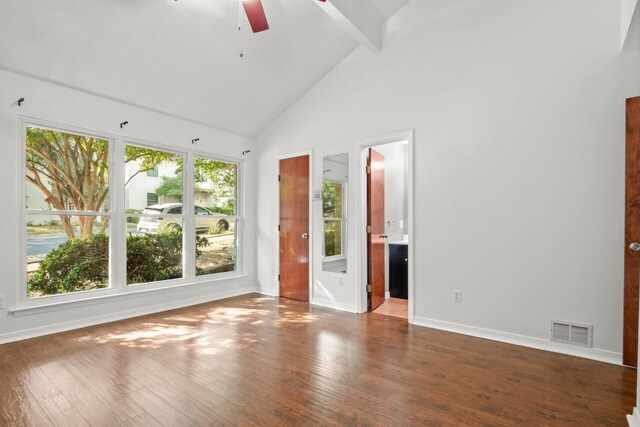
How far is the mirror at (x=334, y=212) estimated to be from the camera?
461cm

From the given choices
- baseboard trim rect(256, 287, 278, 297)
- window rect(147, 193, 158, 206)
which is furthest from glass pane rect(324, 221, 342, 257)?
window rect(147, 193, 158, 206)

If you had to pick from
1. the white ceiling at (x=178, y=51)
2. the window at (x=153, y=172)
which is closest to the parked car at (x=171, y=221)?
the window at (x=153, y=172)

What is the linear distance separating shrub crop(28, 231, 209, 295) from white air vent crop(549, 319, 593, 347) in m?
4.58

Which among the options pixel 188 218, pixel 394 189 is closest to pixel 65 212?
pixel 188 218

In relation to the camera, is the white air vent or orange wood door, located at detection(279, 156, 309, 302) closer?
the white air vent

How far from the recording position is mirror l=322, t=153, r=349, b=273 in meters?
4.61

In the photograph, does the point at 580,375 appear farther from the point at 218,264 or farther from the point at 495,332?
the point at 218,264

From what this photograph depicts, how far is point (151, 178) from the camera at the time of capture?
458 centimetres

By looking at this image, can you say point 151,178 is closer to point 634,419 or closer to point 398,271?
point 398,271

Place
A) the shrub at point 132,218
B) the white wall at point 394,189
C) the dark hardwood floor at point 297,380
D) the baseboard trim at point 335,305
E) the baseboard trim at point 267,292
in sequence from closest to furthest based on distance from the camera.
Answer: the dark hardwood floor at point 297,380
the shrub at point 132,218
the baseboard trim at point 335,305
the baseboard trim at point 267,292
the white wall at point 394,189

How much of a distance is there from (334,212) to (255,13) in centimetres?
263

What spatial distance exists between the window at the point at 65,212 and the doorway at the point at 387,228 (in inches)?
129

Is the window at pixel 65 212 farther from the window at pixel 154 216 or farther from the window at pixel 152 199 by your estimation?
the window at pixel 152 199

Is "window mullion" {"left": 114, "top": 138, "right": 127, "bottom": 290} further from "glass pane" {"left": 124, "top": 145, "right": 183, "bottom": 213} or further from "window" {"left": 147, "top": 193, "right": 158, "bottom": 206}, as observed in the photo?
"window" {"left": 147, "top": 193, "right": 158, "bottom": 206}
